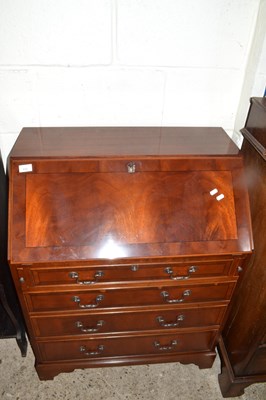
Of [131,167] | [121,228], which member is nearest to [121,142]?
[131,167]

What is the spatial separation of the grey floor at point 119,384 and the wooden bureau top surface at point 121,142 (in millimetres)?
1313

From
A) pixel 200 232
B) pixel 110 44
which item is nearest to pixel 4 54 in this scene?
pixel 110 44

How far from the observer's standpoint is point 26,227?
1.21 m

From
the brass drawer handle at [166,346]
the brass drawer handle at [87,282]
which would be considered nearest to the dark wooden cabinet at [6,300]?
the brass drawer handle at [87,282]

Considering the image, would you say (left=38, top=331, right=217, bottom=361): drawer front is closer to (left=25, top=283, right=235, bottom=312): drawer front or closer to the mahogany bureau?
the mahogany bureau

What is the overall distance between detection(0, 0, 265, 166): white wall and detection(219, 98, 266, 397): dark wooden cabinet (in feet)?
0.99

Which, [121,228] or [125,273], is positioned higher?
[121,228]

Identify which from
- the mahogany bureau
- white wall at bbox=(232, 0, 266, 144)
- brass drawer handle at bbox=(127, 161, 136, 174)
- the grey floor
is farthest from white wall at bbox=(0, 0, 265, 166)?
the grey floor

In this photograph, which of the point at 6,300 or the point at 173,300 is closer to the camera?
the point at 173,300

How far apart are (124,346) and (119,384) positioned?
285 millimetres

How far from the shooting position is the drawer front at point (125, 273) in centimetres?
127

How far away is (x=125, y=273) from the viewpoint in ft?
4.28

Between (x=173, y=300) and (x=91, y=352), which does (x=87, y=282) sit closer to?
(x=173, y=300)

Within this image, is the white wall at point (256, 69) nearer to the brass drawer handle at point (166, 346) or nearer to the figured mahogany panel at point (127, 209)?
the figured mahogany panel at point (127, 209)
